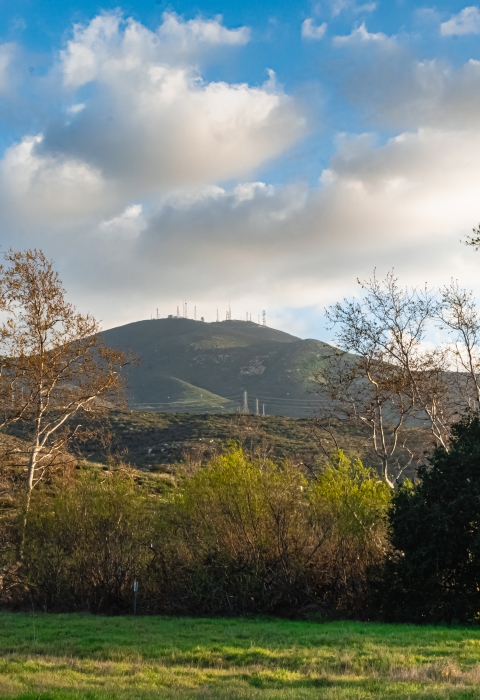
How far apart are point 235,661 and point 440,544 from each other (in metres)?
8.35

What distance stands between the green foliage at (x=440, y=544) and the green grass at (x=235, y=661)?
1640mm

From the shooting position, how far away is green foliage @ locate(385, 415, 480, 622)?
17031 mm

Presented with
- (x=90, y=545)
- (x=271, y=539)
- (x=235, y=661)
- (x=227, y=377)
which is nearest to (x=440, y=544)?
(x=271, y=539)

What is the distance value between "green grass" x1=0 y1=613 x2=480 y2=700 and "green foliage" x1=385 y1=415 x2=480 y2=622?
64.6 inches

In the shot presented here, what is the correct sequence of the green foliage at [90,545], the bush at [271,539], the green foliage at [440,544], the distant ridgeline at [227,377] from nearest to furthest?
the green foliage at [440,544] < the bush at [271,539] < the green foliage at [90,545] < the distant ridgeline at [227,377]

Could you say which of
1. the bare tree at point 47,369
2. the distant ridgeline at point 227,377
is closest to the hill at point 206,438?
the bare tree at point 47,369

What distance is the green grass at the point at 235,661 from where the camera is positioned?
8305 millimetres

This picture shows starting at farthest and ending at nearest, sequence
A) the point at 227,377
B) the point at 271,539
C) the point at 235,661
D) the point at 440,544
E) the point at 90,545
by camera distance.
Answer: the point at 227,377 → the point at 90,545 → the point at 271,539 → the point at 440,544 → the point at 235,661

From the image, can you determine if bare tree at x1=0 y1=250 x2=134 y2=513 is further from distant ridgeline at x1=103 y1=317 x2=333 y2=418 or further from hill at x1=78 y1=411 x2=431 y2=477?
distant ridgeline at x1=103 y1=317 x2=333 y2=418

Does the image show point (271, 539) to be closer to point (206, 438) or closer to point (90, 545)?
point (90, 545)

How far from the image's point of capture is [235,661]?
1105 centimetres

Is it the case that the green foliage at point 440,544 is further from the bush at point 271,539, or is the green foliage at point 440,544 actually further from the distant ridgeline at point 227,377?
the distant ridgeline at point 227,377

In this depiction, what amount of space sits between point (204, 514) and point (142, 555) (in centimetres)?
248

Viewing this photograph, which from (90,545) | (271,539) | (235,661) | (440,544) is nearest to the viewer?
(235,661)
